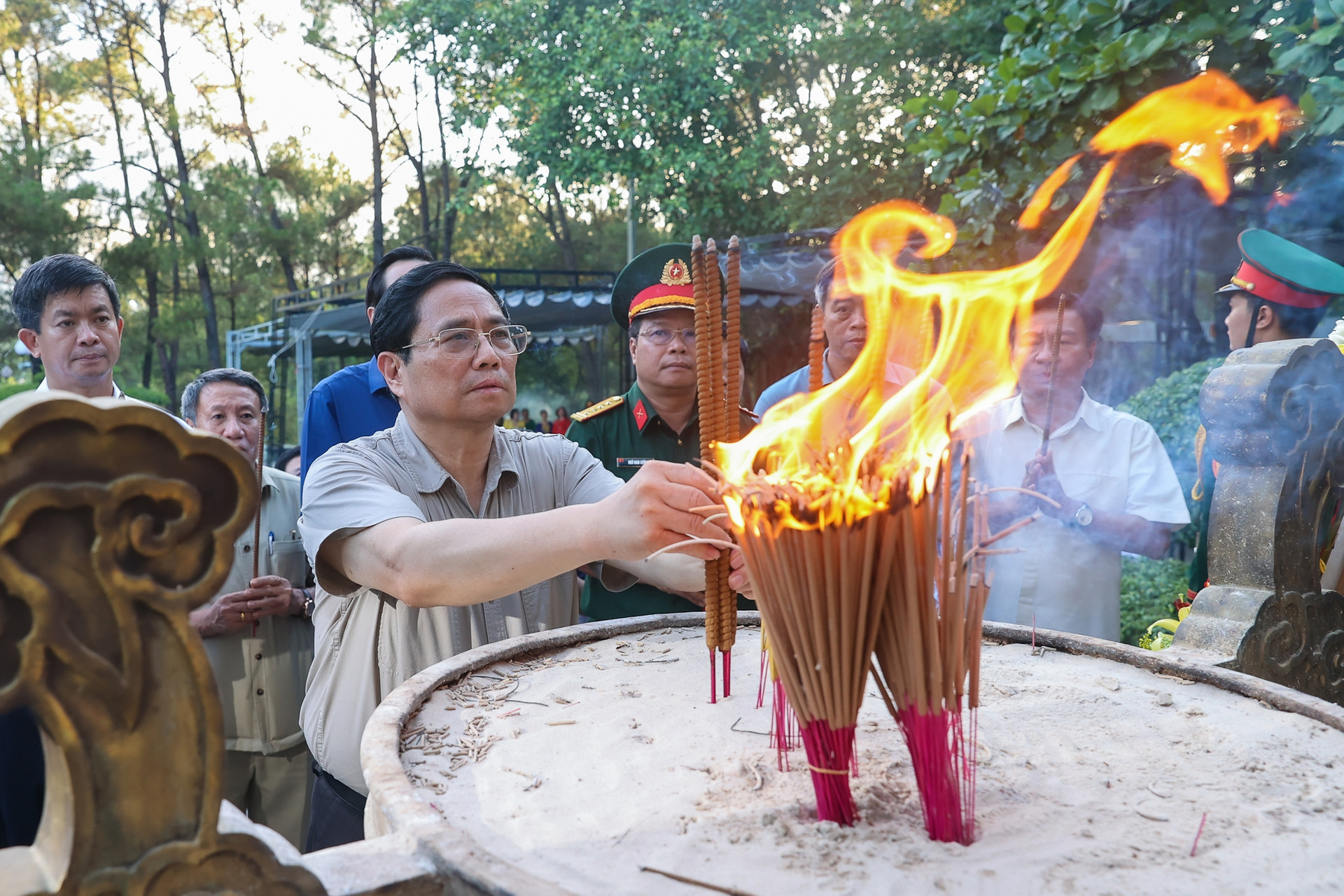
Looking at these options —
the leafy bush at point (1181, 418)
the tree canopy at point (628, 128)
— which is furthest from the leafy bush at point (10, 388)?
the leafy bush at point (1181, 418)

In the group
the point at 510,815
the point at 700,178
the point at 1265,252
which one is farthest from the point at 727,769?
the point at 700,178

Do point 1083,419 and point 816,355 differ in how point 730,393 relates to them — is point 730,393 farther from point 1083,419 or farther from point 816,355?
point 1083,419

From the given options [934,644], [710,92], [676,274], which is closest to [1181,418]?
[676,274]

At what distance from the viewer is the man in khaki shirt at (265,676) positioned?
311 centimetres

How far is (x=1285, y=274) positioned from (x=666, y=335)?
7.38ft

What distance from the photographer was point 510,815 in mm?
1378

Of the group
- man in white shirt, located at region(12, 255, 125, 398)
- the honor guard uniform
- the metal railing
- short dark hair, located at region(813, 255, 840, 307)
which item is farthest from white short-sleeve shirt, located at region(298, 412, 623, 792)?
the metal railing

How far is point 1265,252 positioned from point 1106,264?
339 centimetres

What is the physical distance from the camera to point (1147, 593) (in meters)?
5.28

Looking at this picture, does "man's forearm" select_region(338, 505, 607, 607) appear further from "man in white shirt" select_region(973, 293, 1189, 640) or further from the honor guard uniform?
the honor guard uniform

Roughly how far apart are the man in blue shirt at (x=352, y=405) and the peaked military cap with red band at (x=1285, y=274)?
3.16 m

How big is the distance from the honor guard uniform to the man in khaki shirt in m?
3.22

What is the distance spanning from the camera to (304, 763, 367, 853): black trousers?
7.02 feet

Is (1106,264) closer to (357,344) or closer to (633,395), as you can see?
(633,395)
